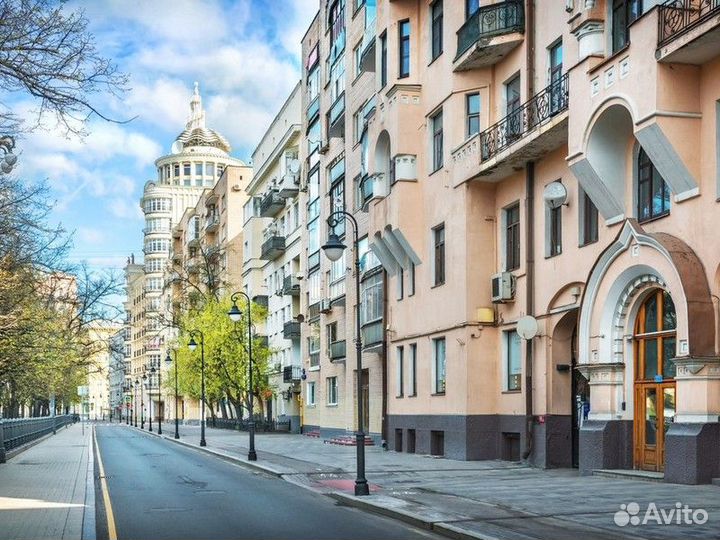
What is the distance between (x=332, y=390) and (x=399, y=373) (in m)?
15.6

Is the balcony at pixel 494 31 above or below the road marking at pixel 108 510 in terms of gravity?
above

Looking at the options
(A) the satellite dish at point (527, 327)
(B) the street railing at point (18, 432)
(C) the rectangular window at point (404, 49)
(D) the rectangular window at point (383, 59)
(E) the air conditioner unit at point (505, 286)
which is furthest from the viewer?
(D) the rectangular window at point (383, 59)

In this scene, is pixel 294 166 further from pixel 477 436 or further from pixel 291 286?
pixel 477 436

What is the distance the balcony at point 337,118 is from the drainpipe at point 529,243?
2014 centimetres

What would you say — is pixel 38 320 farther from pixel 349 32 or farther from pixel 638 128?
pixel 638 128

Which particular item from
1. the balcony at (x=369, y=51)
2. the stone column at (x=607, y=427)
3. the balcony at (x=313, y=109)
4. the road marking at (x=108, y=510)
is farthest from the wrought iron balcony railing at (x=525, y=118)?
the balcony at (x=313, y=109)

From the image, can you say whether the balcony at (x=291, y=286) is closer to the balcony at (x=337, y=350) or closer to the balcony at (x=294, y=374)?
the balcony at (x=294, y=374)

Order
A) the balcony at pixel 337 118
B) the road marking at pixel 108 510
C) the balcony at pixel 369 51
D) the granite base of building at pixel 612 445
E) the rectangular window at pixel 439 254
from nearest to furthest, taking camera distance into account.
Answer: the road marking at pixel 108 510
the granite base of building at pixel 612 445
the rectangular window at pixel 439 254
the balcony at pixel 369 51
the balcony at pixel 337 118

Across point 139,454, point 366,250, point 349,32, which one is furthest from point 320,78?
point 139,454

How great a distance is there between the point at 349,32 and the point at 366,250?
1036 cm

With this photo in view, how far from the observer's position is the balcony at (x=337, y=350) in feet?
155

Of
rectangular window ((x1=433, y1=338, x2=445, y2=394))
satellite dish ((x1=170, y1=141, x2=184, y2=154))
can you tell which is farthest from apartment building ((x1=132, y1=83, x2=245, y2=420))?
rectangular window ((x1=433, y1=338, x2=445, y2=394))

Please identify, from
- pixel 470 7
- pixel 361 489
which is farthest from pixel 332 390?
pixel 361 489

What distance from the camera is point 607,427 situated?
72.9 feet
